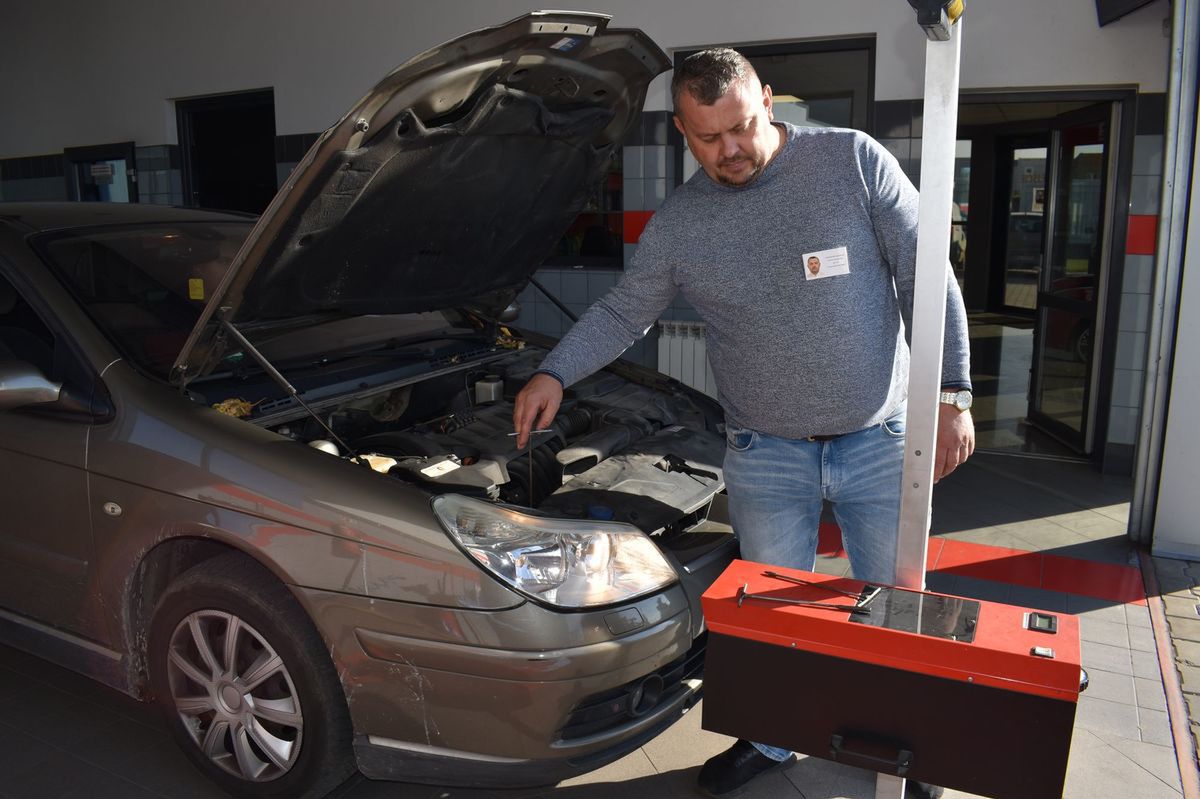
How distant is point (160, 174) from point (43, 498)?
7.63 m

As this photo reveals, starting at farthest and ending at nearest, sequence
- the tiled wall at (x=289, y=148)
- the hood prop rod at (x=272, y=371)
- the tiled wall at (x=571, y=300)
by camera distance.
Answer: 1. the tiled wall at (x=289, y=148)
2. the tiled wall at (x=571, y=300)
3. the hood prop rod at (x=272, y=371)

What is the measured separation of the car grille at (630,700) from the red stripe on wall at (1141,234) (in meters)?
4.32

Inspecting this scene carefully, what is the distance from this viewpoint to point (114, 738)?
3.05 m

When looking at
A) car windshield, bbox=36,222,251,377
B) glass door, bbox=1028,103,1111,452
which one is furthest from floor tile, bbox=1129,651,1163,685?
car windshield, bbox=36,222,251,377

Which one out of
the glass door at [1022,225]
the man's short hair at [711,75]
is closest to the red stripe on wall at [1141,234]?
the man's short hair at [711,75]

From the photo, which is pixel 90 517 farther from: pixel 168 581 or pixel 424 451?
pixel 424 451

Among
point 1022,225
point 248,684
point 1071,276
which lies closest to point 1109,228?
point 1071,276

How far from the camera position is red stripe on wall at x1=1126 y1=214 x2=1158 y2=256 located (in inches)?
217

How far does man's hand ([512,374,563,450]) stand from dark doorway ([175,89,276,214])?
24.7 ft

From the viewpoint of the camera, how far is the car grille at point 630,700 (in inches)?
92.2

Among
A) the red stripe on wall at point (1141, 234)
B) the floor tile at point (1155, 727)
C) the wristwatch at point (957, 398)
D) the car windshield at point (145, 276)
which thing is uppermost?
the red stripe on wall at point (1141, 234)

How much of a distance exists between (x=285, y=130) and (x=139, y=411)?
6481 millimetres

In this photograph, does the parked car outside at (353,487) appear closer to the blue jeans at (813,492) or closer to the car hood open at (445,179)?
the car hood open at (445,179)

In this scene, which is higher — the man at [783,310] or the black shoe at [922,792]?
the man at [783,310]
